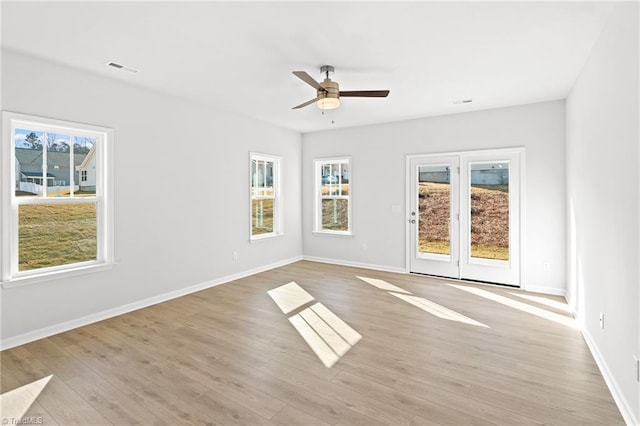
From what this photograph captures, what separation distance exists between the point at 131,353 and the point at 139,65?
111 inches

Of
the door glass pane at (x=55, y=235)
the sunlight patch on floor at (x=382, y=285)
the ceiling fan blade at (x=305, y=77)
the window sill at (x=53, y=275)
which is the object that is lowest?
A: the sunlight patch on floor at (x=382, y=285)

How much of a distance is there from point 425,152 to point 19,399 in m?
5.64

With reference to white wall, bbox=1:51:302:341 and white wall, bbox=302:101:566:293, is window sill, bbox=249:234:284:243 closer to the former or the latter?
white wall, bbox=1:51:302:341

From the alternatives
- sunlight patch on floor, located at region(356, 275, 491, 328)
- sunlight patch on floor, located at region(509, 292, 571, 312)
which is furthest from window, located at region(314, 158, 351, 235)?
sunlight patch on floor, located at region(509, 292, 571, 312)

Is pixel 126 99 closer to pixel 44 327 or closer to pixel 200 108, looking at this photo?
pixel 200 108

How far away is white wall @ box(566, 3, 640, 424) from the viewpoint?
2.00 m

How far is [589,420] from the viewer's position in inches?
80.4

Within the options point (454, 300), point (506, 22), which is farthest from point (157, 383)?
point (506, 22)

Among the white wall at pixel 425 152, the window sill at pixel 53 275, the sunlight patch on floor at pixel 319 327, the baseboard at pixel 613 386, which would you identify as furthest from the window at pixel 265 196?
the baseboard at pixel 613 386

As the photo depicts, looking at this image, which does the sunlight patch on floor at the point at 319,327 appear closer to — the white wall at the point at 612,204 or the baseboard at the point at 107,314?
the baseboard at the point at 107,314

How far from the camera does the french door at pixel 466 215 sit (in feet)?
16.5

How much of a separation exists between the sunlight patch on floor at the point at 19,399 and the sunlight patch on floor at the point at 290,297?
7.37ft

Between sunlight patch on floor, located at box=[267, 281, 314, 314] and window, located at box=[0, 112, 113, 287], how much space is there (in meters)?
2.08

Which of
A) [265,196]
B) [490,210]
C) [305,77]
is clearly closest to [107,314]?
[265,196]
